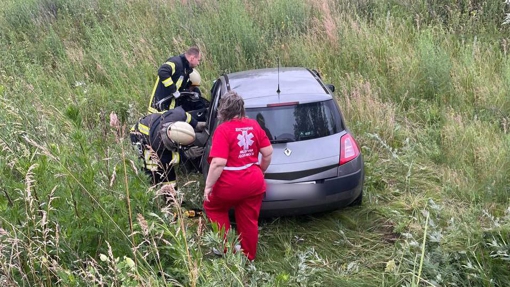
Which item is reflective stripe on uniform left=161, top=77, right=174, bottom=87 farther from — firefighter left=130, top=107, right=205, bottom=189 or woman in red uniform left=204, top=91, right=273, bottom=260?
woman in red uniform left=204, top=91, right=273, bottom=260

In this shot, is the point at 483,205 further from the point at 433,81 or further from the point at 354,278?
the point at 433,81

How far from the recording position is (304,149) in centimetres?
471

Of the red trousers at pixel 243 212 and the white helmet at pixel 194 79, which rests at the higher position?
the white helmet at pixel 194 79

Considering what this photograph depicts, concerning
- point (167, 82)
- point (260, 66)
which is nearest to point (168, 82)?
point (167, 82)

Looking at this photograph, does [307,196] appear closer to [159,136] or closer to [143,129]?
[159,136]

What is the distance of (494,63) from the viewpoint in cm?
787

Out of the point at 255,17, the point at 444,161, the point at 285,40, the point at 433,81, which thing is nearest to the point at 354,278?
the point at 444,161

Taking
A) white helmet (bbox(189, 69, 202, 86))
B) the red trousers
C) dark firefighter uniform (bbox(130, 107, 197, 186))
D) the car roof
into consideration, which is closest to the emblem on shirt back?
the red trousers

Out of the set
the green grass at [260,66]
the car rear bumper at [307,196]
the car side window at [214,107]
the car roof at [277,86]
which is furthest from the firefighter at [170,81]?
the car rear bumper at [307,196]

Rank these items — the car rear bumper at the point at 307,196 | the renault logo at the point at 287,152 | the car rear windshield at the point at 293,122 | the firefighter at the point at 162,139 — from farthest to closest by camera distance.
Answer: the firefighter at the point at 162,139 < the car rear windshield at the point at 293,122 < the renault logo at the point at 287,152 < the car rear bumper at the point at 307,196

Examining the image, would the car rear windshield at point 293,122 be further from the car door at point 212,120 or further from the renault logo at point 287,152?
the car door at point 212,120

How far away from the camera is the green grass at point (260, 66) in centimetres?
318

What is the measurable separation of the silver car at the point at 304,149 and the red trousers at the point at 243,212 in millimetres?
336

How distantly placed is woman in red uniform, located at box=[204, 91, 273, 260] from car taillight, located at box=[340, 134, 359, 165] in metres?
0.90
